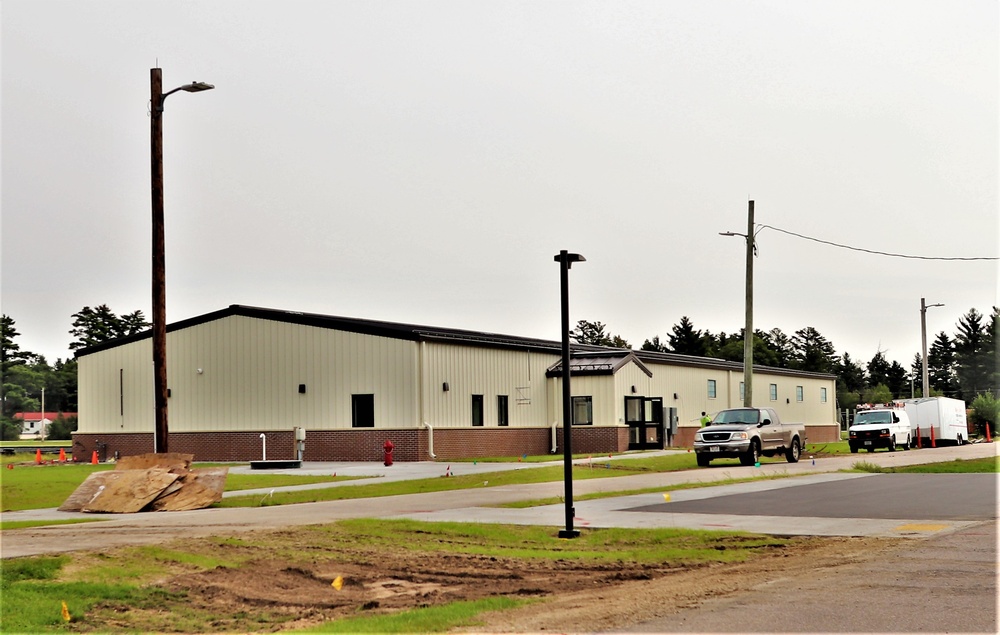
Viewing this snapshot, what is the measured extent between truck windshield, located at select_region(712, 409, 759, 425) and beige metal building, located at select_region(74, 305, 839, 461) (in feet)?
33.3

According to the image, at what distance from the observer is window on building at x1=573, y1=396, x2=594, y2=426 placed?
4725 centimetres

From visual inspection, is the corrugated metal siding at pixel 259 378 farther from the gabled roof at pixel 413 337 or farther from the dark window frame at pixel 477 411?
the dark window frame at pixel 477 411

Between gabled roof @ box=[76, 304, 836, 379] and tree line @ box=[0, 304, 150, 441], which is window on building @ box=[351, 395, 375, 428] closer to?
gabled roof @ box=[76, 304, 836, 379]

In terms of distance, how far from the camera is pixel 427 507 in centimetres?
2011

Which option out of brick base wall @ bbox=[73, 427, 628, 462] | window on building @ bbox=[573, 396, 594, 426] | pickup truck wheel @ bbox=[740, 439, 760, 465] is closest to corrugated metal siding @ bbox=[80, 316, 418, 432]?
brick base wall @ bbox=[73, 427, 628, 462]

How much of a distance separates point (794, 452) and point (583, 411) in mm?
11354

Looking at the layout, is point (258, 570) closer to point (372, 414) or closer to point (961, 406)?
point (372, 414)

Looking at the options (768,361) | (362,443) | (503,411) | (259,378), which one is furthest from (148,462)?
(768,361)

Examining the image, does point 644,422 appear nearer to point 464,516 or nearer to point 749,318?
point 749,318

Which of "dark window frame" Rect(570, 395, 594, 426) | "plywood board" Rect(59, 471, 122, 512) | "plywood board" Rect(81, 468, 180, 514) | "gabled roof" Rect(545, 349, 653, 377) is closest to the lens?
"plywood board" Rect(81, 468, 180, 514)

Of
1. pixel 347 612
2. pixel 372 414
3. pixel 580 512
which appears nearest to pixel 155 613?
pixel 347 612

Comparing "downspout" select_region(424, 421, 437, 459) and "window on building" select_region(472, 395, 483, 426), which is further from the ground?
"window on building" select_region(472, 395, 483, 426)

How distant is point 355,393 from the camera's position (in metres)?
42.4

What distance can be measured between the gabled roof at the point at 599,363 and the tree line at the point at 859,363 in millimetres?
59742
